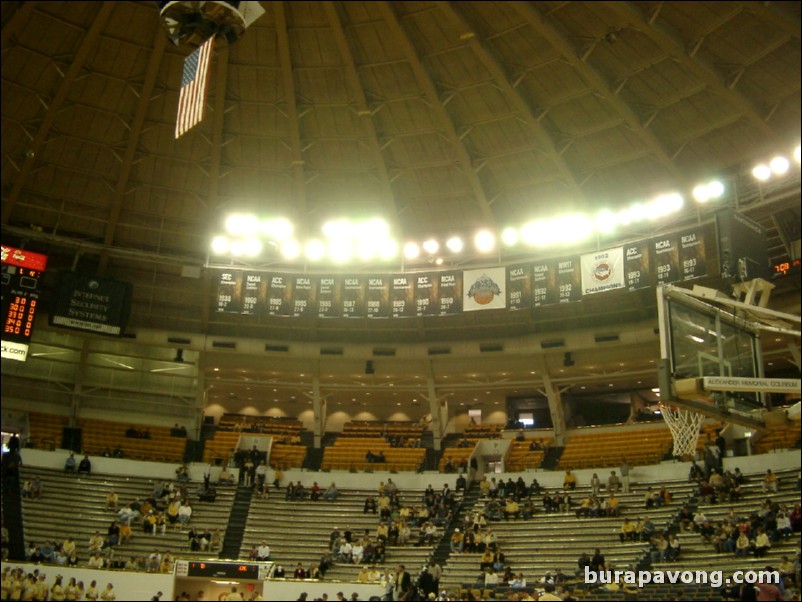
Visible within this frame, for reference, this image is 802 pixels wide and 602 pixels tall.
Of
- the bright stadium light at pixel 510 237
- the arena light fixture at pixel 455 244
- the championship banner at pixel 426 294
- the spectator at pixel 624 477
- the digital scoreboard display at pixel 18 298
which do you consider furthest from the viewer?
the championship banner at pixel 426 294

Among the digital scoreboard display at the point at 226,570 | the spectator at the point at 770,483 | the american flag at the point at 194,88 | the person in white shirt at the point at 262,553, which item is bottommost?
the digital scoreboard display at the point at 226,570

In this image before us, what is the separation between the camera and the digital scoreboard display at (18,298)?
3388 cm

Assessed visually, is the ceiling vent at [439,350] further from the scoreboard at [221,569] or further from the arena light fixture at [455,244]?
the scoreboard at [221,569]

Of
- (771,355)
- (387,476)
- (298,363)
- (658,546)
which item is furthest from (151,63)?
(771,355)

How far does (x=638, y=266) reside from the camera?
32000mm

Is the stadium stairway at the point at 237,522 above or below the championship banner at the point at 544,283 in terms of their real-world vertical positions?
below

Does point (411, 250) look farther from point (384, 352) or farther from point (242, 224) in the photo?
point (242, 224)

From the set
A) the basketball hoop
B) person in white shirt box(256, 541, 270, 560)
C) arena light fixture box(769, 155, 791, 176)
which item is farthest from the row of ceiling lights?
the basketball hoop

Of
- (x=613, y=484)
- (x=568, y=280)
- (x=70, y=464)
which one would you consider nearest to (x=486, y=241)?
(x=568, y=280)

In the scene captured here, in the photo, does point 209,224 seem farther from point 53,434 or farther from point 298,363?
point 53,434

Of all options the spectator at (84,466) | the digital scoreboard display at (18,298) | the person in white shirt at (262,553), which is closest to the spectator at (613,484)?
the person in white shirt at (262,553)

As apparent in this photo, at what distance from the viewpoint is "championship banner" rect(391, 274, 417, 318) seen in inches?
1430

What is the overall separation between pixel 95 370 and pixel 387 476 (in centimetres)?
1498

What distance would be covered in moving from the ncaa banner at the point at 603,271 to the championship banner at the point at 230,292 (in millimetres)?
14200
